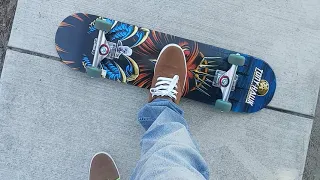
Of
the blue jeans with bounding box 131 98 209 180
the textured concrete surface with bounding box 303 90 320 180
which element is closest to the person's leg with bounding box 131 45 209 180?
the blue jeans with bounding box 131 98 209 180

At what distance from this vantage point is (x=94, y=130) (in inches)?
84.8

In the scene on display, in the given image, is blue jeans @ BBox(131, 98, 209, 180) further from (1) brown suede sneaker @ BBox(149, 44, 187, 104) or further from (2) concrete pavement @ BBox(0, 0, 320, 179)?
(2) concrete pavement @ BBox(0, 0, 320, 179)

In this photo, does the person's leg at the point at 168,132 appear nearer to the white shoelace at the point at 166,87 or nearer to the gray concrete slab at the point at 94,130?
the white shoelace at the point at 166,87

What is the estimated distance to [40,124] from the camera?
216cm

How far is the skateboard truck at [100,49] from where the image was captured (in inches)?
81.0

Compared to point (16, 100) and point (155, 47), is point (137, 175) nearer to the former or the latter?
point (155, 47)

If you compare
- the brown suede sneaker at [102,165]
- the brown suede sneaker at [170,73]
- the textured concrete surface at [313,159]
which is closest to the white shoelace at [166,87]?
the brown suede sneaker at [170,73]

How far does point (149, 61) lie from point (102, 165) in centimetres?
64

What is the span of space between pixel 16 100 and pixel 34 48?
31cm

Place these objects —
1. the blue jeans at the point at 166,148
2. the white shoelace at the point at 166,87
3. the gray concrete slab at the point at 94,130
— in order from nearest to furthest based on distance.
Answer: the blue jeans at the point at 166,148 < the white shoelace at the point at 166,87 < the gray concrete slab at the point at 94,130

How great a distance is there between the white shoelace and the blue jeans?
40mm

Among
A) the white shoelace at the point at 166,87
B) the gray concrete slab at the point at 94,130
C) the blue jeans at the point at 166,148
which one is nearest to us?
the blue jeans at the point at 166,148

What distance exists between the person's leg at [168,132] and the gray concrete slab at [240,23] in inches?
8.1

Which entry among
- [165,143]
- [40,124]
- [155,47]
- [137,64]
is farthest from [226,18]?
[40,124]
